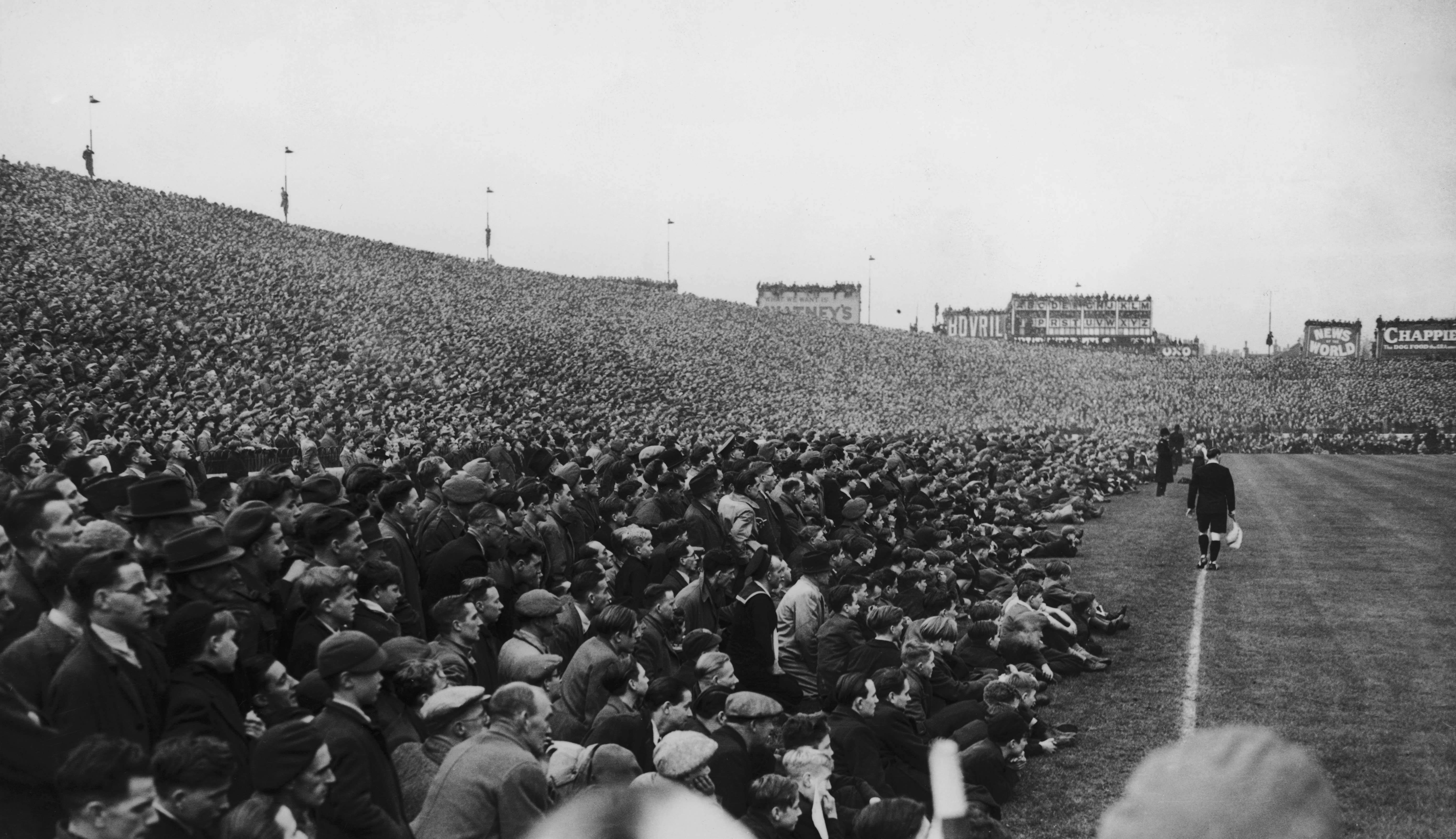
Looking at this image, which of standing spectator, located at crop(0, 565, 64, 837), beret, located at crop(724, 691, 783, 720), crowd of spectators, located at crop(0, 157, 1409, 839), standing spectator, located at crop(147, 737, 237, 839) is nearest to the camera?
standing spectator, located at crop(147, 737, 237, 839)

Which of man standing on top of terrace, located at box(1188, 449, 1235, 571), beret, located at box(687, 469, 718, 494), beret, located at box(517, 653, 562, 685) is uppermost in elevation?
beret, located at box(687, 469, 718, 494)

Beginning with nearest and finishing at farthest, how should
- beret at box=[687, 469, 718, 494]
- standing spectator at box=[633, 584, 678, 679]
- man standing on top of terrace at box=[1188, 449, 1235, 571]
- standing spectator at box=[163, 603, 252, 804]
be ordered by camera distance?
standing spectator at box=[163, 603, 252, 804] < standing spectator at box=[633, 584, 678, 679] < beret at box=[687, 469, 718, 494] < man standing on top of terrace at box=[1188, 449, 1235, 571]

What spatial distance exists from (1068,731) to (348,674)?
6.96 m

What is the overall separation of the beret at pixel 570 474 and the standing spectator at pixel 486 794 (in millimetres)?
6084

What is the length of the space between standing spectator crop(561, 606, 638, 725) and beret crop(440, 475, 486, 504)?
195 cm

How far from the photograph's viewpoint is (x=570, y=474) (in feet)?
37.4

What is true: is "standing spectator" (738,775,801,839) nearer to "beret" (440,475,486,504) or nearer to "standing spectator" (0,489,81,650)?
"standing spectator" (0,489,81,650)

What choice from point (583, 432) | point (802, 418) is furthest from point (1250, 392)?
point (583, 432)

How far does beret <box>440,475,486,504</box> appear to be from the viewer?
29.2 ft

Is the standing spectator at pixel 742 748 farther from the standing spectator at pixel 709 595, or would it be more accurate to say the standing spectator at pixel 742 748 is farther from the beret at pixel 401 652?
the standing spectator at pixel 709 595

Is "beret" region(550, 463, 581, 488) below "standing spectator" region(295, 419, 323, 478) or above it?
above

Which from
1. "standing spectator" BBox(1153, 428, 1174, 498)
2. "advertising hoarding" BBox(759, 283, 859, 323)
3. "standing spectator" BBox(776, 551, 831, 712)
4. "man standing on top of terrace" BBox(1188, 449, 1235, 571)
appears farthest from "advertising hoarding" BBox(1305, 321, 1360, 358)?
"standing spectator" BBox(776, 551, 831, 712)

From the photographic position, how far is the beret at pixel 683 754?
533 centimetres

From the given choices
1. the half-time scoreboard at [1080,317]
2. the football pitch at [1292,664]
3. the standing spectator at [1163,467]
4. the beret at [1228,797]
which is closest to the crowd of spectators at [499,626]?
the football pitch at [1292,664]
